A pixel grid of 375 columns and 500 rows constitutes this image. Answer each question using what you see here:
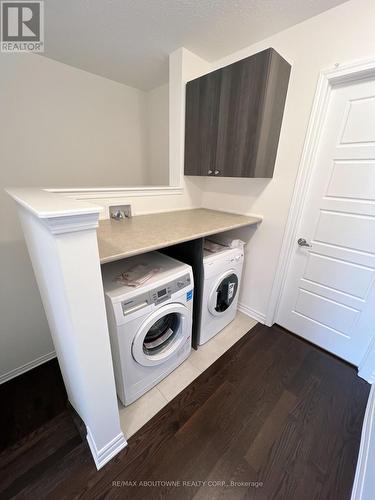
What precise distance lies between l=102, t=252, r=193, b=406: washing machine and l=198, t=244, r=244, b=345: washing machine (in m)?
0.21

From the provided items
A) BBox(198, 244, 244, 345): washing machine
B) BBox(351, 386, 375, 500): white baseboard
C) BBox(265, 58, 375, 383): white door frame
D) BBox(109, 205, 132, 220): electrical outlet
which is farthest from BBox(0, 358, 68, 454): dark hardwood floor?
BBox(265, 58, 375, 383): white door frame

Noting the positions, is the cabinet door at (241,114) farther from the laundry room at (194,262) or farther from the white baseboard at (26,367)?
the white baseboard at (26,367)

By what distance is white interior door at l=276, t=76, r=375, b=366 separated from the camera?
4.30 ft

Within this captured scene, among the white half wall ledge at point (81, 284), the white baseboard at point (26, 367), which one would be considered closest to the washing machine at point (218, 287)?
the white half wall ledge at point (81, 284)

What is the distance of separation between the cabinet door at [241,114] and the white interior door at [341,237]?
0.52 meters

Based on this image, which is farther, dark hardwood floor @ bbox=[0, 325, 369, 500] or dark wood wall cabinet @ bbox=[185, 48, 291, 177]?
dark wood wall cabinet @ bbox=[185, 48, 291, 177]

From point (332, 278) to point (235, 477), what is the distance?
1467 millimetres

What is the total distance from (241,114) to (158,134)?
1292 mm

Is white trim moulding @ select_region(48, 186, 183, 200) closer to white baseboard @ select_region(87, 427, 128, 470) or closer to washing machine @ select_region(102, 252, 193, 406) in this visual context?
washing machine @ select_region(102, 252, 193, 406)

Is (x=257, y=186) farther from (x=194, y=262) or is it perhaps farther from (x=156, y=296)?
(x=156, y=296)

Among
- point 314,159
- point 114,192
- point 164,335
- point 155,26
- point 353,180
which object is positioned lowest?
point 164,335

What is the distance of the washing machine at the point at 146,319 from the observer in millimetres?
1034

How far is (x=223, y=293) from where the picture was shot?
1.73 m

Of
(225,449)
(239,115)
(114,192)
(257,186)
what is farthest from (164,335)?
(239,115)
